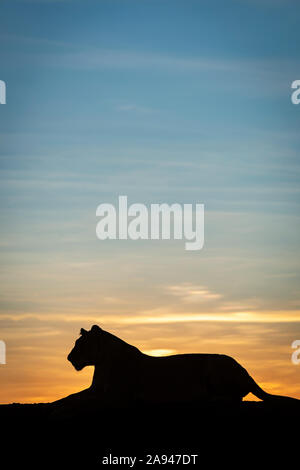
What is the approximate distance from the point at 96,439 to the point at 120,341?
4.52 m

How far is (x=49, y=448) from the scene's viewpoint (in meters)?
19.8

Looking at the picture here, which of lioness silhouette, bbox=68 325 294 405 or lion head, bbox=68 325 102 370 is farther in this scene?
lion head, bbox=68 325 102 370

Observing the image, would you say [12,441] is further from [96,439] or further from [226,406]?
[226,406]

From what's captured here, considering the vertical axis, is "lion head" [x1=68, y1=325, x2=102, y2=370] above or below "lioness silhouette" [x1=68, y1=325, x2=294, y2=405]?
above

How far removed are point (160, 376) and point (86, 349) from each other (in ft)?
6.91

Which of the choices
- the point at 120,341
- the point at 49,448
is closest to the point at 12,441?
the point at 49,448

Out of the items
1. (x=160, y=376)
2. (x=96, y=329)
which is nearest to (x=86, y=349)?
(x=96, y=329)

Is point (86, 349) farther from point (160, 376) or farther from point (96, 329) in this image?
point (160, 376)

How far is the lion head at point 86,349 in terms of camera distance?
24.4 metres

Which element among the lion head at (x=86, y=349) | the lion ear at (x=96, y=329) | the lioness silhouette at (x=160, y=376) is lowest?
the lioness silhouette at (x=160, y=376)

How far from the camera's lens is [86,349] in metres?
24.5

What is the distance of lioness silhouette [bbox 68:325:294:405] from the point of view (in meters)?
24.1

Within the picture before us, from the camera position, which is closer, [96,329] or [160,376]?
[160,376]
